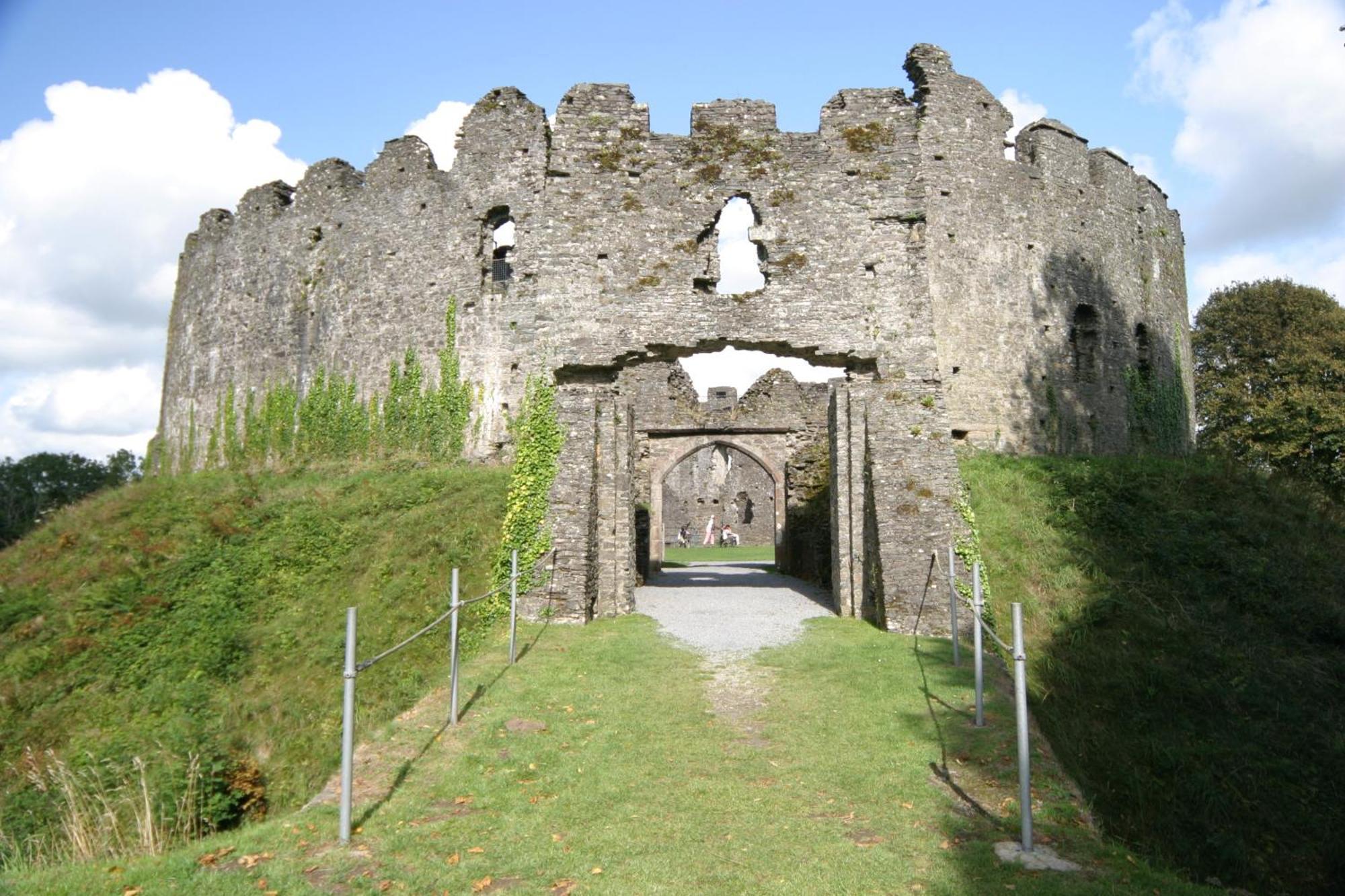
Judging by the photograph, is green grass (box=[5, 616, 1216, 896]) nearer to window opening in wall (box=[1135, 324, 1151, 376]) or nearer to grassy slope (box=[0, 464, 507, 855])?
grassy slope (box=[0, 464, 507, 855])

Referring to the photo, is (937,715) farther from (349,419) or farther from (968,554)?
(349,419)

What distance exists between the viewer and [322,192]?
25812 mm

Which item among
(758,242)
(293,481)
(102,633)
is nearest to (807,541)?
(758,242)

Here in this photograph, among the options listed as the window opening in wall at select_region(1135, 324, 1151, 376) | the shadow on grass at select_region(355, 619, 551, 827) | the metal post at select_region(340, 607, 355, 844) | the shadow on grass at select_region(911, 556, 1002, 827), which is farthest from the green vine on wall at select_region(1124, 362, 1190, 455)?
the metal post at select_region(340, 607, 355, 844)

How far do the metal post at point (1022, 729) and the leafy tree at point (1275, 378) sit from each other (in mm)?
19150

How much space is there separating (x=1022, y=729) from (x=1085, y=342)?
2309 centimetres

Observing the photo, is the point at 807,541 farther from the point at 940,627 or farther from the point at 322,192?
the point at 322,192

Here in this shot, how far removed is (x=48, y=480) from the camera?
48.5 meters

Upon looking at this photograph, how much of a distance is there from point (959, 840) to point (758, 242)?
420 inches

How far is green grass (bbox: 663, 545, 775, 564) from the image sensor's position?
32.5 metres

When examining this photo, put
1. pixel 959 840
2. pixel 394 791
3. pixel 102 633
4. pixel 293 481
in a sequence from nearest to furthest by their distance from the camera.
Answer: pixel 959 840, pixel 394 791, pixel 102 633, pixel 293 481

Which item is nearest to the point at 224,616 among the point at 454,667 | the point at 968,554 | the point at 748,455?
the point at 454,667

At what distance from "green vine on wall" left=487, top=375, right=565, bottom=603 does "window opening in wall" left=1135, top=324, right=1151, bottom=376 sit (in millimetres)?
21231

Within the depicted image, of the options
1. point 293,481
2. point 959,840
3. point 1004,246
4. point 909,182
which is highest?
point 1004,246
